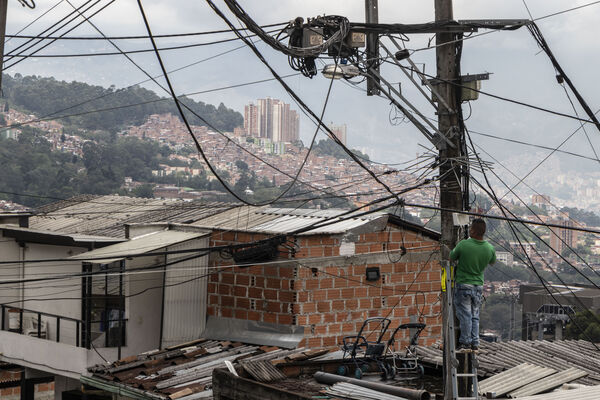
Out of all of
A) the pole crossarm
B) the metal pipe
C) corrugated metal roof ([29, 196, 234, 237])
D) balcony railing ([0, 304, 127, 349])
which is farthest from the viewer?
corrugated metal roof ([29, 196, 234, 237])

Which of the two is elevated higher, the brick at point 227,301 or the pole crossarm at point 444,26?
the pole crossarm at point 444,26

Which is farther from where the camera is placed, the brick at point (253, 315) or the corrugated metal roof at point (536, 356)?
the brick at point (253, 315)

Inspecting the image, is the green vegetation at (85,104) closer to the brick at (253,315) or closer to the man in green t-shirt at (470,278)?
the brick at (253,315)

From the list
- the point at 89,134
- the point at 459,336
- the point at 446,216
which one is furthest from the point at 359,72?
the point at 89,134

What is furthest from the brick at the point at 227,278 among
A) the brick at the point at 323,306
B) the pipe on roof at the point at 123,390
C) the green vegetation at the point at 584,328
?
the green vegetation at the point at 584,328

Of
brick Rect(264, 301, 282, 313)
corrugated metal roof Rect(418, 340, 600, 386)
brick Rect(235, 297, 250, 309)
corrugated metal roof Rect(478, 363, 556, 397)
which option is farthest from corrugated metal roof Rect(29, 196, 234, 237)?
corrugated metal roof Rect(478, 363, 556, 397)

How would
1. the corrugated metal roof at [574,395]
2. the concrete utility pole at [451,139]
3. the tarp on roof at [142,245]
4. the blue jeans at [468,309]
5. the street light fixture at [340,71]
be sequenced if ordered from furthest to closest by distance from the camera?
the tarp on roof at [142,245] < the street light fixture at [340,71] < the concrete utility pole at [451,139] < the blue jeans at [468,309] < the corrugated metal roof at [574,395]

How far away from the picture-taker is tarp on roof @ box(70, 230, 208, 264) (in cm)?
1861

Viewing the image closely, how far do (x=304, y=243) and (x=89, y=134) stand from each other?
3858 inches

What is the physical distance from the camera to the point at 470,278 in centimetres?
1156

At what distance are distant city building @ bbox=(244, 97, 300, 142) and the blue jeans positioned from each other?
113m

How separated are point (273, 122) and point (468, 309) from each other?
13278 cm

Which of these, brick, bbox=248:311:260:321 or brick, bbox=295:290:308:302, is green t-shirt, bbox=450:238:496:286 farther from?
brick, bbox=248:311:260:321

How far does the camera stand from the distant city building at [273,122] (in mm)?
130375
